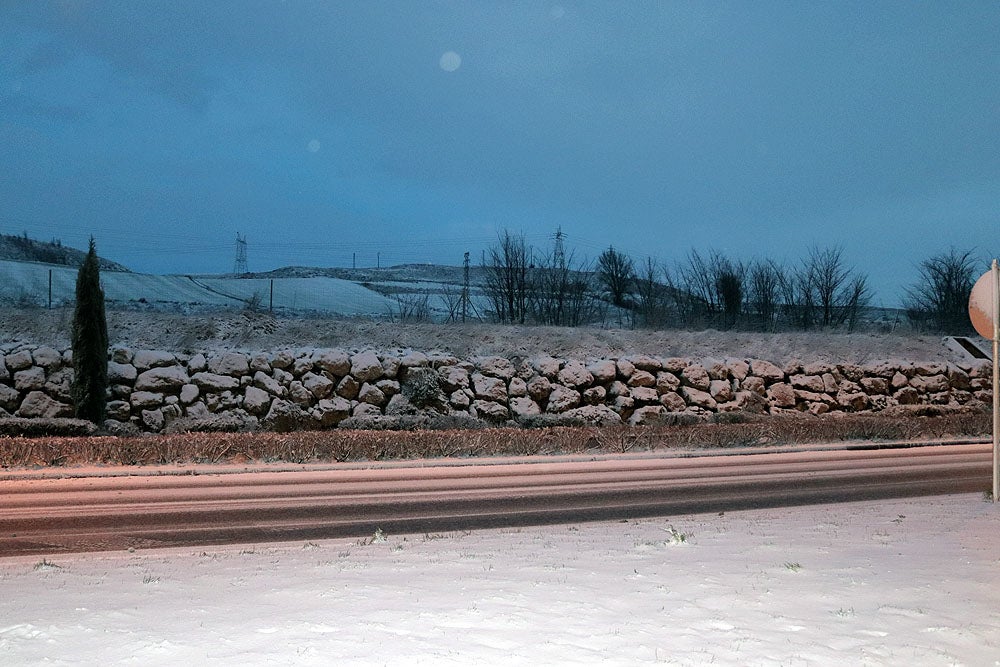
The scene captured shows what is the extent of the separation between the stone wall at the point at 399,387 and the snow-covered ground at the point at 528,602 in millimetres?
10225

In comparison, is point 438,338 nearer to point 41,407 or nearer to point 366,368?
point 366,368

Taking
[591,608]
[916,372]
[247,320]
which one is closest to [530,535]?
[591,608]

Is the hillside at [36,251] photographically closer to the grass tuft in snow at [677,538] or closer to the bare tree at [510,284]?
the bare tree at [510,284]

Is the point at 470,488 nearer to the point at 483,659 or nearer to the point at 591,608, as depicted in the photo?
the point at 591,608

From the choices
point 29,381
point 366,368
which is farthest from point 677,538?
point 29,381

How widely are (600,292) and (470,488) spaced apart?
862 inches

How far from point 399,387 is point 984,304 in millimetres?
11840

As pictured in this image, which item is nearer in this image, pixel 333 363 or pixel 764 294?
pixel 333 363

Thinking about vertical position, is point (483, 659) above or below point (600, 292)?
below

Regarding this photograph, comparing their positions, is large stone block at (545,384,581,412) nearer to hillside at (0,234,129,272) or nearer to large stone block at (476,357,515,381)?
large stone block at (476,357,515,381)

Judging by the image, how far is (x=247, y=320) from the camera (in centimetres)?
1934

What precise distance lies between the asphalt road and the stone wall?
442 cm

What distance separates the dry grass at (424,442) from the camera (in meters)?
12.2

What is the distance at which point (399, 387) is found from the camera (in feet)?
57.6
